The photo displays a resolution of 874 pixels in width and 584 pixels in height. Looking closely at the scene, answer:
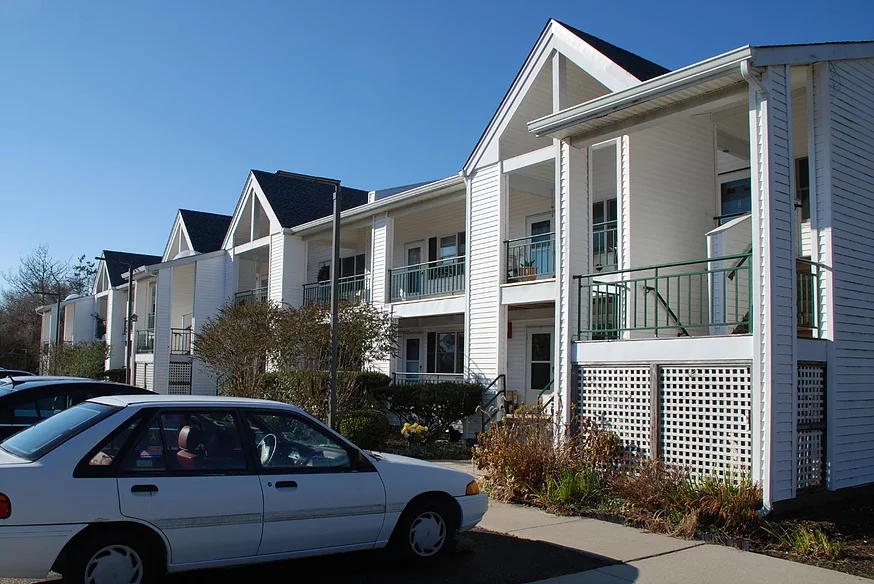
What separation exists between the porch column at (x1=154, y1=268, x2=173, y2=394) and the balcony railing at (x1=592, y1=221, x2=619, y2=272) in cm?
1906

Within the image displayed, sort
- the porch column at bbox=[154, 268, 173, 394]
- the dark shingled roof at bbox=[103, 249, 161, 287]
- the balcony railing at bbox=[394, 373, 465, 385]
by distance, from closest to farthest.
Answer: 1. the balcony railing at bbox=[394, 373, 465, 385]
2. the porch column at bbox=[154, 268, 173, 394]
3. the dark shingled roof at bbox=[103, 249, 161, 287]

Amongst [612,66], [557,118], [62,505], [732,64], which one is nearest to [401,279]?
[612,66]

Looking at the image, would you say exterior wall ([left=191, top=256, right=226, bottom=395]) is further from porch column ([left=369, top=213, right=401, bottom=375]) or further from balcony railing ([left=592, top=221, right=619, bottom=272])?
balcony railing ([left=592, top=221, right=619, bottom=272])

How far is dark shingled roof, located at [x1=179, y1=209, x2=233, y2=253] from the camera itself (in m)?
32.3

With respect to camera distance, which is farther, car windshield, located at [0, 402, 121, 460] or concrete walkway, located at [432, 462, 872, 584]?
→ concrete walkway, located at [432, 462, 872, 584]

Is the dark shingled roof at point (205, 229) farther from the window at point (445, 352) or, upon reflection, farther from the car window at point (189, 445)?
the car window at point (189, 445)

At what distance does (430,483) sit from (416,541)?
1.66 feet

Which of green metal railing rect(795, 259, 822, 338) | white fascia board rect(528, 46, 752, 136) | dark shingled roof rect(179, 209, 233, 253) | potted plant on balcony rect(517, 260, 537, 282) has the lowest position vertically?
green metal railing rect(795, 259, 822, 338)

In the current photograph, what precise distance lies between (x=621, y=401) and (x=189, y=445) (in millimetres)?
6071

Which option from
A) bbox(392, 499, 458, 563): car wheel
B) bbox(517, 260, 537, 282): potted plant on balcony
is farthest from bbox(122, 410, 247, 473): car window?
bbox(517, 260, 537, 282): potted plant on balcony

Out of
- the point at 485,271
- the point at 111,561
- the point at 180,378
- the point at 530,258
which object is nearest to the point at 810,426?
the point at 111,561

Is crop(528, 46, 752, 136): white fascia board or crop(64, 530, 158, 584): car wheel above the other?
crop(528, 46, 752, 136): white fascia board

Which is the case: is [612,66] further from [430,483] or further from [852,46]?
[430,483]

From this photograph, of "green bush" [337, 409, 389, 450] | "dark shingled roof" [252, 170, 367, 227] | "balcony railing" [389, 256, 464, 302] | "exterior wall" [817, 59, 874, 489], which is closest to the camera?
"exterior wall" [817, 59, 874, 489]
